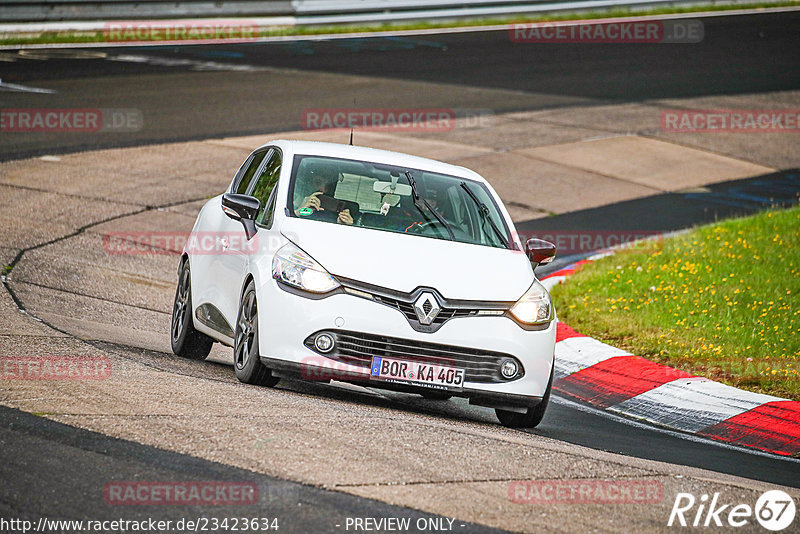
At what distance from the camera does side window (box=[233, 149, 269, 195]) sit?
917 centimetres

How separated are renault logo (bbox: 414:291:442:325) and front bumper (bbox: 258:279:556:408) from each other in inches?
3.1

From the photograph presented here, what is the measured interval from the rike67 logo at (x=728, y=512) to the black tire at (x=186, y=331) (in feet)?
13.5

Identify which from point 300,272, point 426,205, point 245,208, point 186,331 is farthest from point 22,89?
point 300,272

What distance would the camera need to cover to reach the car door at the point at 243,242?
7.88 m

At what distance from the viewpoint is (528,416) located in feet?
25.4

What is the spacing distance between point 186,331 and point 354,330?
2249 millimetres

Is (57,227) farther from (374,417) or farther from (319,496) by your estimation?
(319,496)
